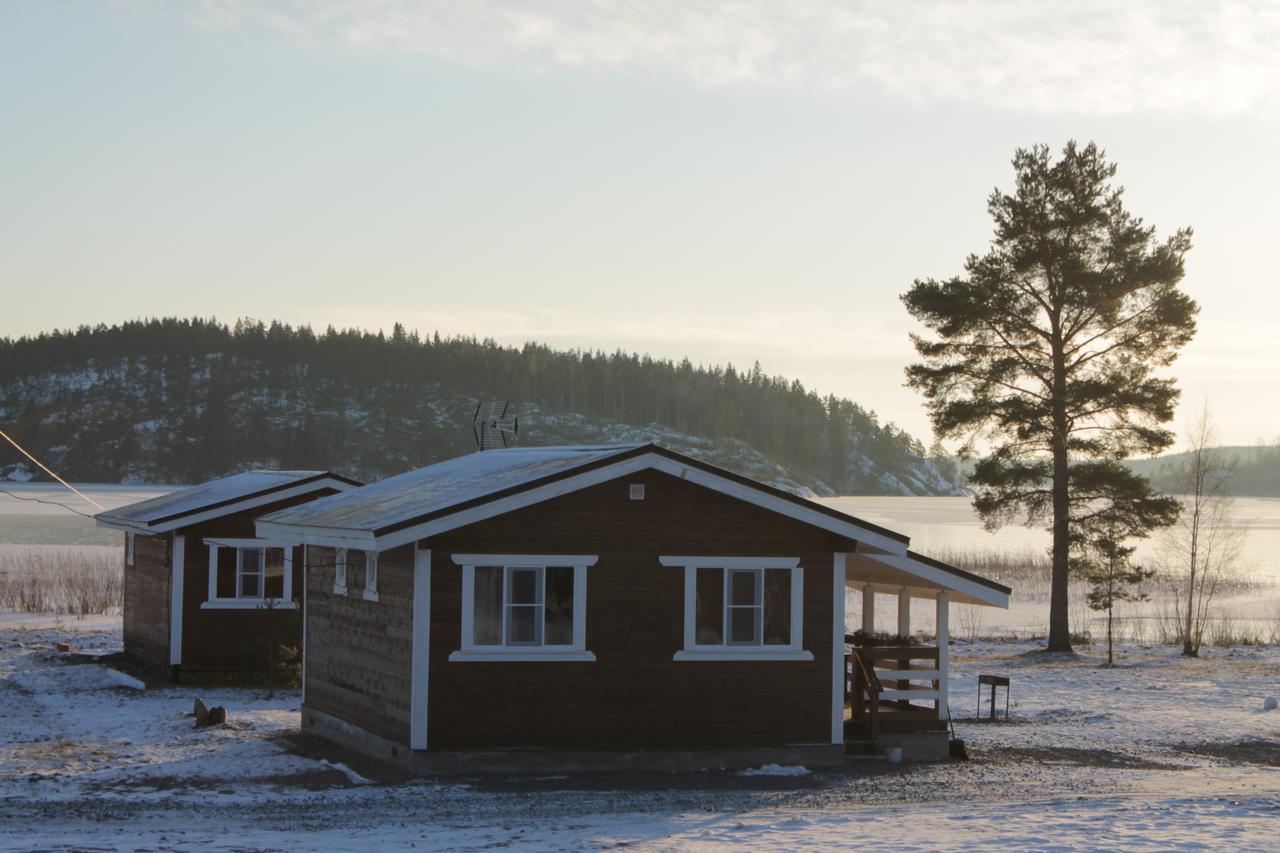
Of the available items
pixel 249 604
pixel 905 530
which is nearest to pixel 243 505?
pixel 249 604

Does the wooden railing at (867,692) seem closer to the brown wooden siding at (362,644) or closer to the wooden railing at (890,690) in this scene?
the wooden railing at (890,690)

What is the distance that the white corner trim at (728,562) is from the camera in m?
17.5

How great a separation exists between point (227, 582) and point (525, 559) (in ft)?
39.0

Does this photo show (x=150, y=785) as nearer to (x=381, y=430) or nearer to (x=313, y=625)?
(x=313, y=625)

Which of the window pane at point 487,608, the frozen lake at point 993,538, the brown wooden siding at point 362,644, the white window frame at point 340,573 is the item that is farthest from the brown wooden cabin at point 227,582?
the frozen lake at point 993,538

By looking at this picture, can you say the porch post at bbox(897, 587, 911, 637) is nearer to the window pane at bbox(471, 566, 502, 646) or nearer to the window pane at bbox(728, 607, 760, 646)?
the window pane at bbox(728, 607, 760, 646)

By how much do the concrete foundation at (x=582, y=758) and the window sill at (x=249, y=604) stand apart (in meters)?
8.43

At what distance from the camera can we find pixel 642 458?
680 inches

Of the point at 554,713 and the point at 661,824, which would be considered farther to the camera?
the point at 554,713

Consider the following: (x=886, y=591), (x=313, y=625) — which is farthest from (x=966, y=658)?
(x=313, y=625)

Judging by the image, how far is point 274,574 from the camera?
27031 millimetres

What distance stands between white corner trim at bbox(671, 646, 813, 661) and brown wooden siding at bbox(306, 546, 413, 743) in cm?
327

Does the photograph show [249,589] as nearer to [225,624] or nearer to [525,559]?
[225,624]

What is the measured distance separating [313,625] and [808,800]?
319 inches
